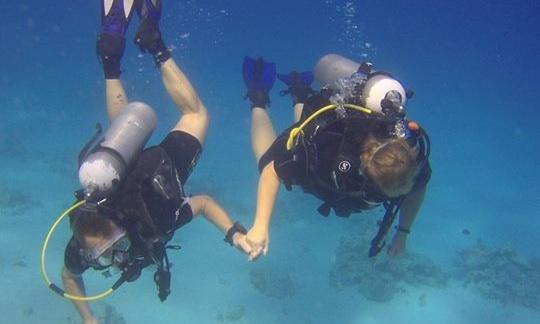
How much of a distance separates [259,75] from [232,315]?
7.70 m

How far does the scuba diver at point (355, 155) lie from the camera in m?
4.58

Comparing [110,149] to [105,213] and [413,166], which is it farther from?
[413,166]

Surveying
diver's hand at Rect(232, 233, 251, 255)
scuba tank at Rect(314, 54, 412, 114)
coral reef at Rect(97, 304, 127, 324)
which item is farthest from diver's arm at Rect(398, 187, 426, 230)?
coral reef at Rect(97, 304, 127, 324)

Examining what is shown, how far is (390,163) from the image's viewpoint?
445 cm

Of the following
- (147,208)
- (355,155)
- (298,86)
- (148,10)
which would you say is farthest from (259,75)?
(355,155)

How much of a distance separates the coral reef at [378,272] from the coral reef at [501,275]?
4.25 ft

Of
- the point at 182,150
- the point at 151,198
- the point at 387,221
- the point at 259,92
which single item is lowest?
the point at 182,150

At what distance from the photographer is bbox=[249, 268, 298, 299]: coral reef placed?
14.2 metres

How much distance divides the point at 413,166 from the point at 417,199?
6.29 ft

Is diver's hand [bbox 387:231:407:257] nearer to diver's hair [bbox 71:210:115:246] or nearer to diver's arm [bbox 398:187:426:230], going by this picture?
diver's arm [bbox 398:187:426:230]

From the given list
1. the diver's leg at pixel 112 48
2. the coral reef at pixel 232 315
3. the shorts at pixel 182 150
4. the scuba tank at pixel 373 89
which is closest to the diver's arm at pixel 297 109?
the scuba tank at pixel 373 89

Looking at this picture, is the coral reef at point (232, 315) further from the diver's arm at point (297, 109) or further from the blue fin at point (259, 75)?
the diver's arm at point (297, 109)

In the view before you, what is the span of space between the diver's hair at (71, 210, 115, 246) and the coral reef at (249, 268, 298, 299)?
10.0m

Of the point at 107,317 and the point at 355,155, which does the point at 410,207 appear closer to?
the point at 355,155
